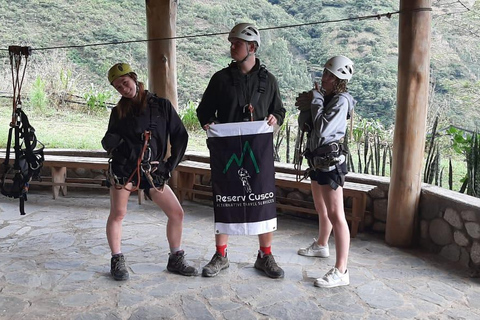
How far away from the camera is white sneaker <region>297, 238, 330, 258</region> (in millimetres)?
4320

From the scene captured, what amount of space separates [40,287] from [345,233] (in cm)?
231

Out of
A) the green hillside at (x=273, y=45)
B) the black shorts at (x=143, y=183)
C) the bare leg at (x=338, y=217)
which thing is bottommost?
the bare leg at (x=338, y=217)

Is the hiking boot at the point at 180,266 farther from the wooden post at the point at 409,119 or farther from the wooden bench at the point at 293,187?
the wooden post at the point at 409,119

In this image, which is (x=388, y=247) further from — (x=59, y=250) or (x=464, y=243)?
(x=59, y=250)

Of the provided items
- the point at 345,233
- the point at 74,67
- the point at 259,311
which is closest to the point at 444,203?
the point at 345,233

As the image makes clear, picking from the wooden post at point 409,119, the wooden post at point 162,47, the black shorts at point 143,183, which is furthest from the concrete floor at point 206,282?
the wooden post at point 162,47

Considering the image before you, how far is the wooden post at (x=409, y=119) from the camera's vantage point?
4.32 m

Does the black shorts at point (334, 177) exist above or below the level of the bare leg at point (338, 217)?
above

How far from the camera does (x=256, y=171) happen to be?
3670 millimetres

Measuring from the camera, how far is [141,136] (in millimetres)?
3570

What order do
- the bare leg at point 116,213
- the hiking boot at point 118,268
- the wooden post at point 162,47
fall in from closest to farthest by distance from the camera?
the bare leg at point 116,213 < the hiking boot at point 118,268 < the wooden post at point 162,47

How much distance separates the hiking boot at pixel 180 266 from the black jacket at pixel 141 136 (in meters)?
0.71

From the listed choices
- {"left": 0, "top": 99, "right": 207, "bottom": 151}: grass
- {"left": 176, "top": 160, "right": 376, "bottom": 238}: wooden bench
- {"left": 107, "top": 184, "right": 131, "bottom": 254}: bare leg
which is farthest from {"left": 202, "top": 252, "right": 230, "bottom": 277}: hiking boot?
{"left": 0, "top": 99, "right": 207, "bottom": 151}: grass

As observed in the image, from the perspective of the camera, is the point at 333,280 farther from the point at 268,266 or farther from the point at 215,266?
the point at 215,266
